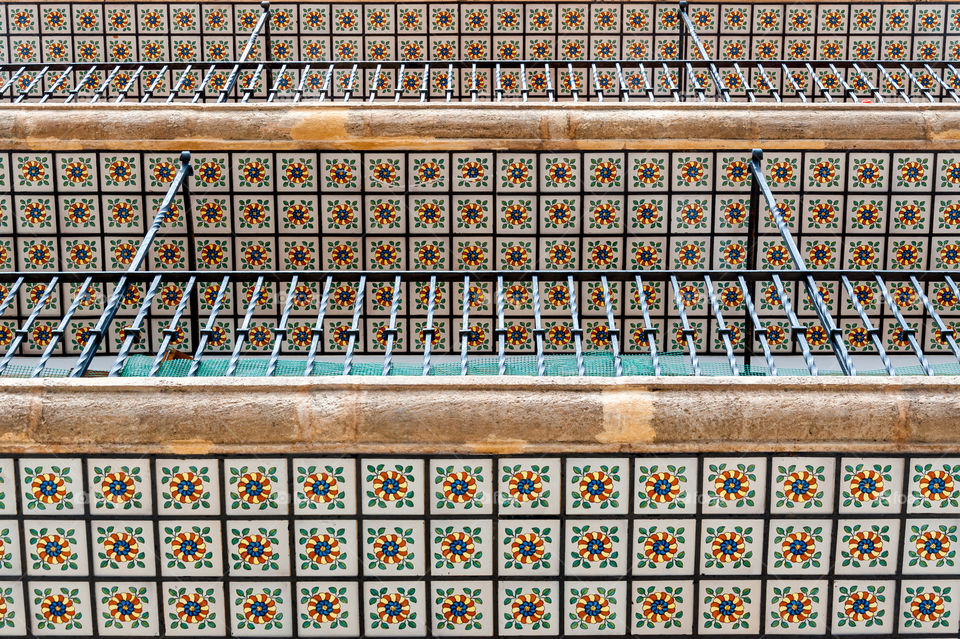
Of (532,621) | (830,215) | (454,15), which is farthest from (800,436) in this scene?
(454,15)

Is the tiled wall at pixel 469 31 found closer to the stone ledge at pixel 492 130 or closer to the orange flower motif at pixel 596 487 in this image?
the stone ledge at pixel 492 130

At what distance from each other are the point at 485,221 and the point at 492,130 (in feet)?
2.07

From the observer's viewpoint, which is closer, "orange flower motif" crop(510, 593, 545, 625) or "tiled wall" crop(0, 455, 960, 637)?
"tiled wall" crop(0, 455, 960, 637)

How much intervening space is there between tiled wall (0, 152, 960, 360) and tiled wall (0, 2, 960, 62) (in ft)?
11.1

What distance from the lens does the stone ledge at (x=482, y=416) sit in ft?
12.4

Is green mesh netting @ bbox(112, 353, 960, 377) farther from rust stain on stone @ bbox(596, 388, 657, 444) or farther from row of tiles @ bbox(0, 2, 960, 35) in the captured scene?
row of tiles @ bbox(0, 2, 960, 35)

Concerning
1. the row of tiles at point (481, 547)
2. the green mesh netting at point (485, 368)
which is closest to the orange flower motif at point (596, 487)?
the row of tiles at point (481, 547)

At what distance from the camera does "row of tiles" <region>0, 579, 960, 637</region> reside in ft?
13.2

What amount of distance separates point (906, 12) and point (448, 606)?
8027 mm

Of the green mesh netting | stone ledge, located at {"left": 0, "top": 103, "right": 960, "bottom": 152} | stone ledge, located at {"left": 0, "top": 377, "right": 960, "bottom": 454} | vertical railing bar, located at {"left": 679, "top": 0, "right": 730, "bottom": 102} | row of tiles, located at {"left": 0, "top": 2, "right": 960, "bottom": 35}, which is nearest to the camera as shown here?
stone ledge, located at {"left": 0, "top": 377, "right": 960, "bottom": 454}

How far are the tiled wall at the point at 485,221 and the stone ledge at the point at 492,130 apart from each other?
0.31ft

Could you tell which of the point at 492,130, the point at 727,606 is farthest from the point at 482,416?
the point at 492,130

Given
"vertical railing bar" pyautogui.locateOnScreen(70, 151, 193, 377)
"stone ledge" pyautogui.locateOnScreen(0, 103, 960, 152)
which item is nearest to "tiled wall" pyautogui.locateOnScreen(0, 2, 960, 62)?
"stone ledge" pyautogui.locateOnScreen(0, 103, 960, 152)

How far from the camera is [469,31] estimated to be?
929cm
